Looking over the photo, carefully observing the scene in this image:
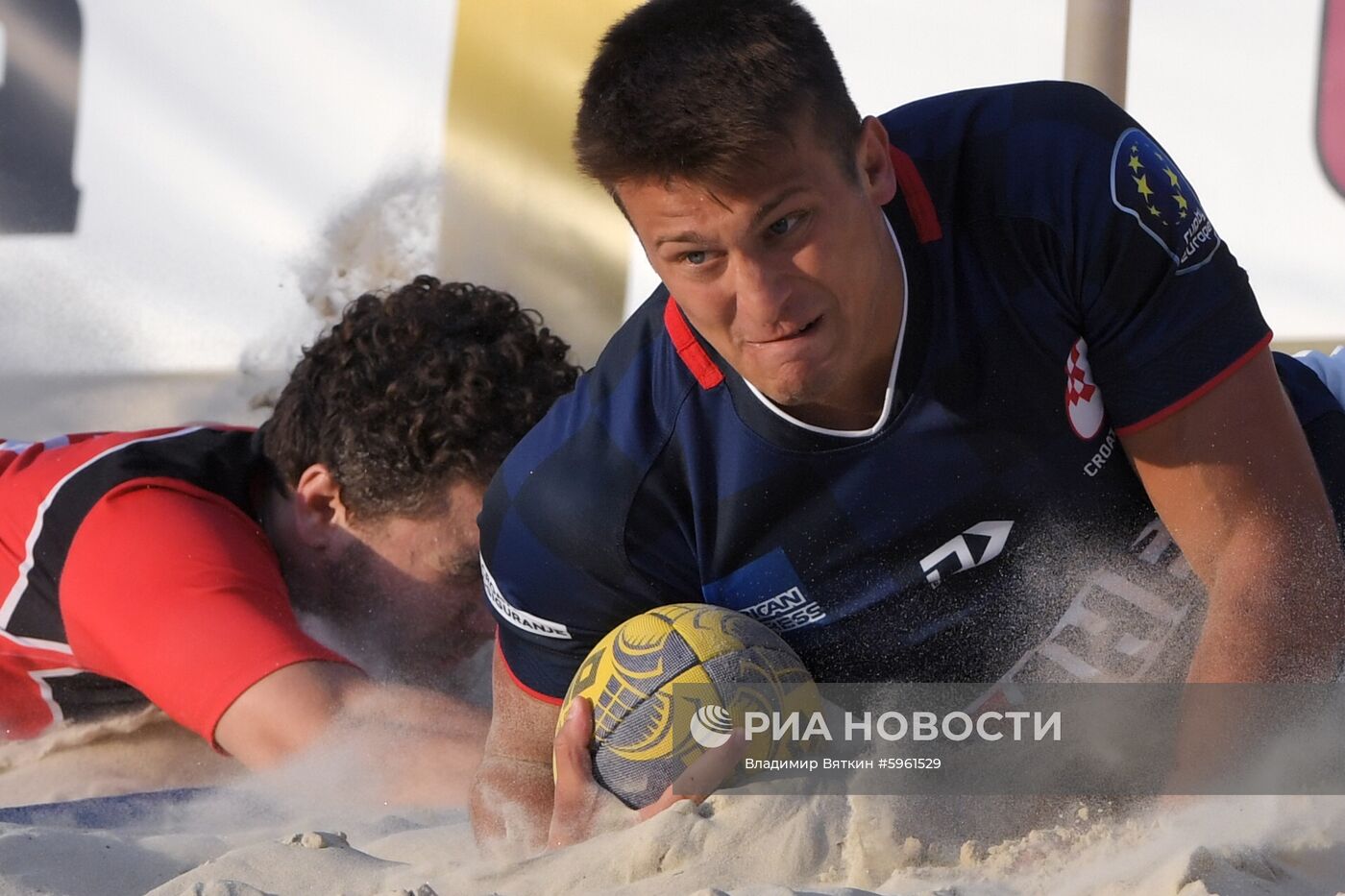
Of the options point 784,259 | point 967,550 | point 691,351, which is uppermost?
point 784,259

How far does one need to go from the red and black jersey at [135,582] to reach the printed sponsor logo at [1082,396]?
154cm

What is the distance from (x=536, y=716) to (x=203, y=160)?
9.44 feet

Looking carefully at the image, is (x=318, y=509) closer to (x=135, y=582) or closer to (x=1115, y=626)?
(x=135, y=582)

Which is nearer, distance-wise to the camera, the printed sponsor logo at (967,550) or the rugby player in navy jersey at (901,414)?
the rugby player in navy jersey at (901,414)

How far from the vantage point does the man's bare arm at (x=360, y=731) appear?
2812mm

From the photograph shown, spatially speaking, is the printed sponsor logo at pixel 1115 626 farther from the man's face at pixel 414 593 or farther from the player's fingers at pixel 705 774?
the man's face at pixel 414 593

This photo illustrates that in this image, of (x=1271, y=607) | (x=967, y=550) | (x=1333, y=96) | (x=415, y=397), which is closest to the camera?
(x=1271, y=607)

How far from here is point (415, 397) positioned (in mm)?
3361

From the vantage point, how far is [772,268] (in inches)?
77.9

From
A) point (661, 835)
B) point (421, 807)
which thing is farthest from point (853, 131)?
point (421, 807)

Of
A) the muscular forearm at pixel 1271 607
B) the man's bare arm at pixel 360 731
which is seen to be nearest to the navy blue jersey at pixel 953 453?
the muscular forearm at pixel 1271 607

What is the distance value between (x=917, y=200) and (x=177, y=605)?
5.52 feet

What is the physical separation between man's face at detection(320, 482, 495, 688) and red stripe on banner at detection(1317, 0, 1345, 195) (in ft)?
8.94

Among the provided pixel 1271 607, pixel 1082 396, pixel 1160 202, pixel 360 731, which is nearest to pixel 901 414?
pixel 1082 396
